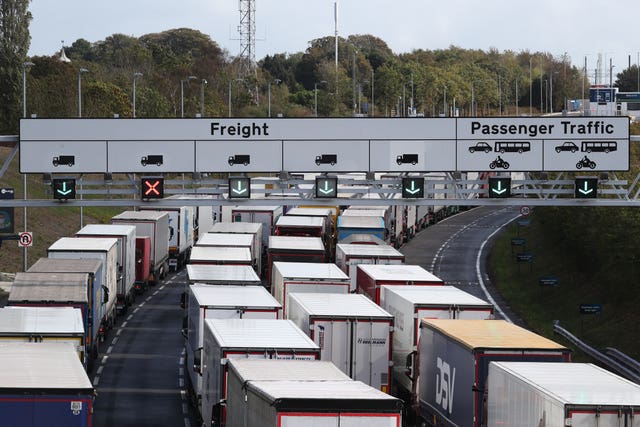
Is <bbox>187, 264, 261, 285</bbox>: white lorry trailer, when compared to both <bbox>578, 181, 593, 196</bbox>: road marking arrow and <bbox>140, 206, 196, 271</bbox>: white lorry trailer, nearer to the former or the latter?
<bbox>578, 181, 593, 196</bbox>: road marking arrow

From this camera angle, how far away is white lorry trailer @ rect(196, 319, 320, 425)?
81.4 feet

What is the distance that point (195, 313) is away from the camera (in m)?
32.9

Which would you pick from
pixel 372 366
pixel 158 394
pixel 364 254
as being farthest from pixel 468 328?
pixel 364 254

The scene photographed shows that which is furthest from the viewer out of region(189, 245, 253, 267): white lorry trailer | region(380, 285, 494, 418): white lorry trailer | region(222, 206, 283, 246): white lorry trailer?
region(222, 206, 283, 246): white lorry trailer

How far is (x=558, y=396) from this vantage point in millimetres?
20312

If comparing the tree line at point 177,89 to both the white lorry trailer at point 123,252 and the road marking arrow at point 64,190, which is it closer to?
the white lorry trailer at point 123,252

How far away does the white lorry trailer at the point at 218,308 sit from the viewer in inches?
1228

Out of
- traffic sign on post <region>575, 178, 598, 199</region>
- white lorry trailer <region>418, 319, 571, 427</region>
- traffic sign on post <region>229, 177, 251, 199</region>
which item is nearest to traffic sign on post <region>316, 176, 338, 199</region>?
traffic sign on post <region>229, 177, 251, 199</region>

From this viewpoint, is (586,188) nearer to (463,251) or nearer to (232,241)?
(232,241)

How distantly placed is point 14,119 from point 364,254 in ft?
214

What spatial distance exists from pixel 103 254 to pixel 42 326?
1730 cm

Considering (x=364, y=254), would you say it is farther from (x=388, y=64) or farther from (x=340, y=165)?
(x=388, y=64)

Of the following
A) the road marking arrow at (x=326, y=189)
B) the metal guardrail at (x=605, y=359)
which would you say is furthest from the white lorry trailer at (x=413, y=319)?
the metal guardrail at (x=605, y=359)

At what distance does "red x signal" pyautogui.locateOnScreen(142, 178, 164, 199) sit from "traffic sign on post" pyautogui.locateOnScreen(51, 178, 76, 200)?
1.86 meters
